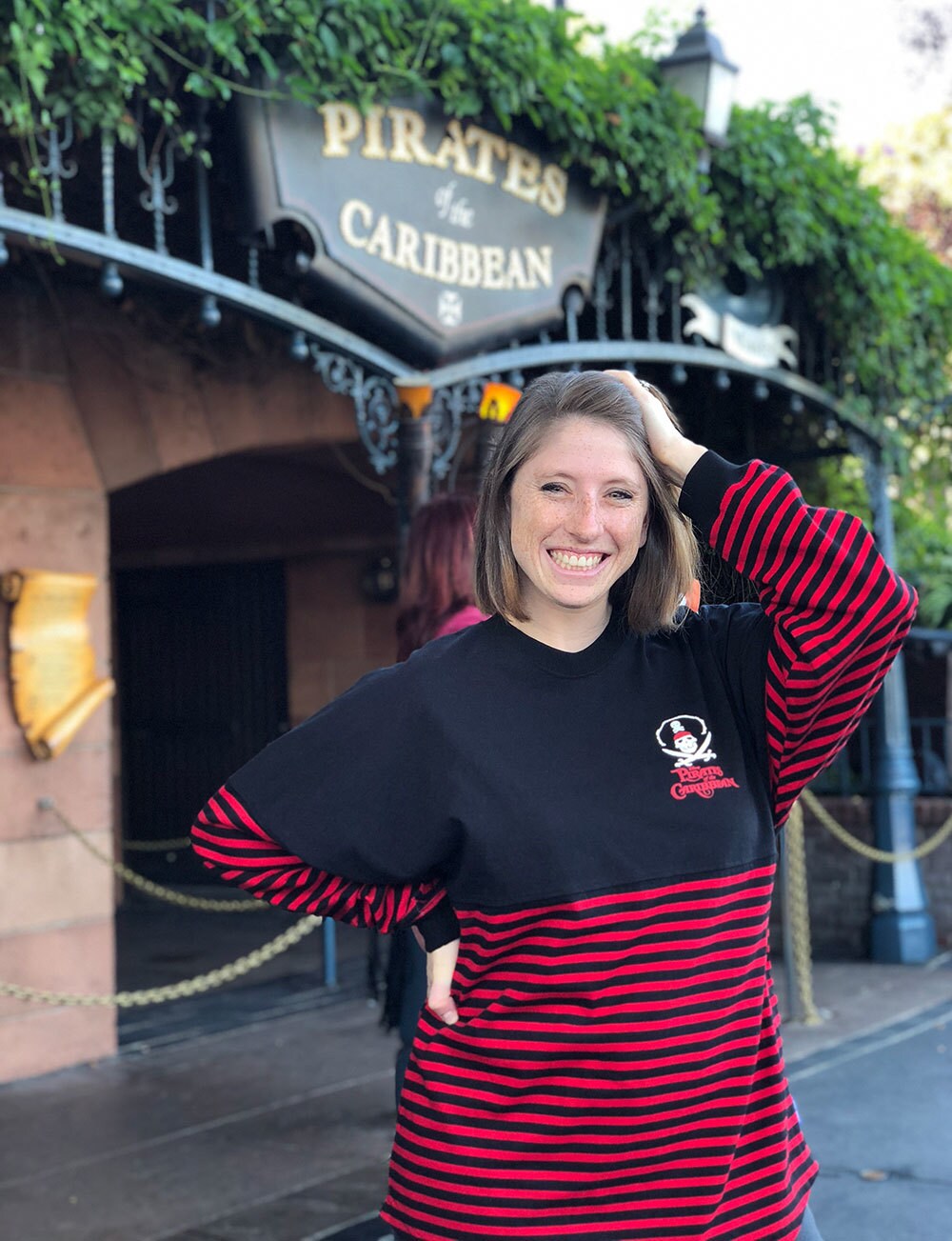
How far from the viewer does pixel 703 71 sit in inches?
237

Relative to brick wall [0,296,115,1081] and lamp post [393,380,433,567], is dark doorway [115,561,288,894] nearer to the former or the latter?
brick wall [0,296,115,1081]

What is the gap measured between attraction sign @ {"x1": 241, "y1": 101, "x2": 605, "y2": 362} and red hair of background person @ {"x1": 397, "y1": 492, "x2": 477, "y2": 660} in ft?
5.12

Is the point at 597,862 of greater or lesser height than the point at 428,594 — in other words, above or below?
below

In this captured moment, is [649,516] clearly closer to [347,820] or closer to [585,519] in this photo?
[585,519]

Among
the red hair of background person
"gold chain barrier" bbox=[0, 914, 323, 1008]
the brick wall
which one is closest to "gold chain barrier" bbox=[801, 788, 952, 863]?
"gold chain barrier" bbox=[0, 914, 323, 1008]

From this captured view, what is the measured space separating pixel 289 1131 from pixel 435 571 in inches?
88.0

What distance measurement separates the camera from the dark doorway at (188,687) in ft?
34.8

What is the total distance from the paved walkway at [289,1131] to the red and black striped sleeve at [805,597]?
8.45 feet

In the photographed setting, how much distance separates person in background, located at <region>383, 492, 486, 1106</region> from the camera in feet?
→ 11.8

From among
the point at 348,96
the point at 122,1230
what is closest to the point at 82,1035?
the point at 122,1230

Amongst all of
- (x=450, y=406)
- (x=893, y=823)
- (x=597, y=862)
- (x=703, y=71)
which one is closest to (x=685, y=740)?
(x=597, y=862)

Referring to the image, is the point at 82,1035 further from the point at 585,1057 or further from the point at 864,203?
the point at 864,203

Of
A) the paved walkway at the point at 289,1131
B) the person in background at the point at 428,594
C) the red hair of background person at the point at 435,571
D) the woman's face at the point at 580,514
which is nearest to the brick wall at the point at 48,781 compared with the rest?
the paved walkway at the point at 289,1131

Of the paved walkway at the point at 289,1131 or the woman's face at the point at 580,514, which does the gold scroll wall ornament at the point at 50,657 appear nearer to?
the paved walkway at the point at 289,1131
